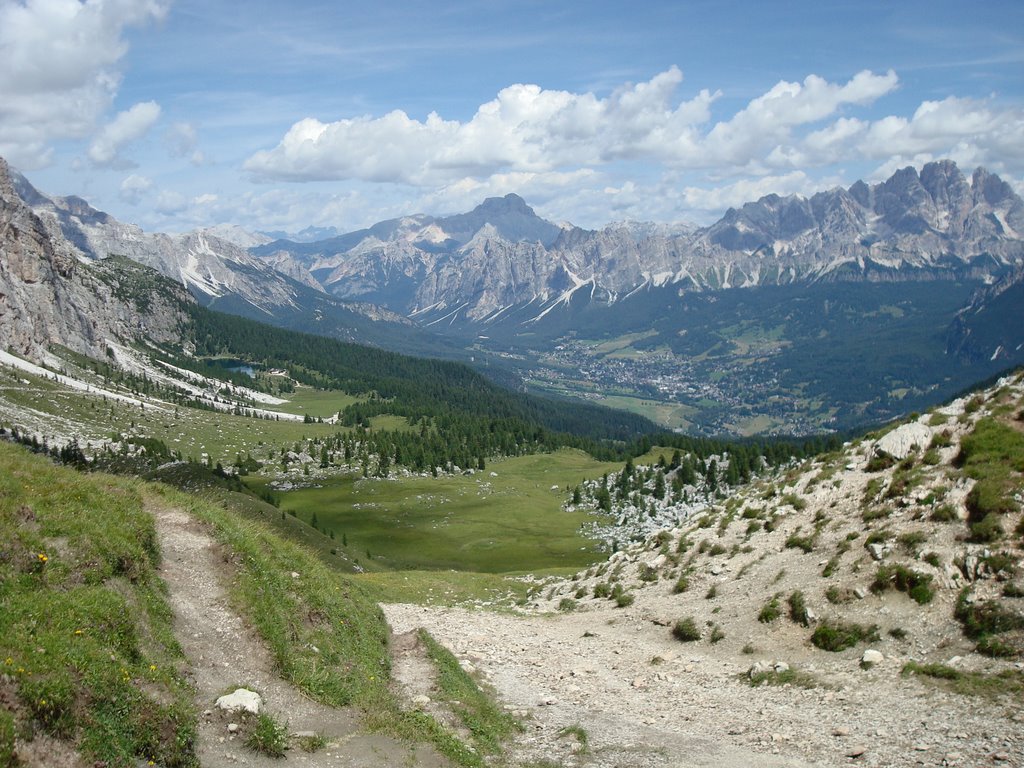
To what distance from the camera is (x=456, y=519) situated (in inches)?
5113

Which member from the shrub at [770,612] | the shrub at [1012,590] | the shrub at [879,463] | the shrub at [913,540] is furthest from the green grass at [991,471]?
the shrub at [770,612]

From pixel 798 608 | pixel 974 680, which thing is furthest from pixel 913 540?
pixel 974 680

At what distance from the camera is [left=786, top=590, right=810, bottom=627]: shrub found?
1024 inches

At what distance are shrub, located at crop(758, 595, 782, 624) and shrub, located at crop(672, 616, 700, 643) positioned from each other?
2746 millimetres

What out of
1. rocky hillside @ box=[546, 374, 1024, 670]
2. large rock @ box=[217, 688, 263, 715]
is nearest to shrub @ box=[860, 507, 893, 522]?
rocky hillside @ box=[546, 374, 1024, 670]

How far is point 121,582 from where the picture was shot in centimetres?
1761

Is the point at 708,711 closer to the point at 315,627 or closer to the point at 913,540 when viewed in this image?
the point at 913,540

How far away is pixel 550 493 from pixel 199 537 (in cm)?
13941

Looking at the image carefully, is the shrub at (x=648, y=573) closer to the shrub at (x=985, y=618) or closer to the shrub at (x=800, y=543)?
the shrub at (x=800, y=543)

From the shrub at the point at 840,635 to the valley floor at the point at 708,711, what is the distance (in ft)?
1.60

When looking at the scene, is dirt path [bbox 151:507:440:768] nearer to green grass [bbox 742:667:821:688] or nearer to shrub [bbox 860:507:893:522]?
green grass [bbox 742:667:821:688]

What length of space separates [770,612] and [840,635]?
340cm

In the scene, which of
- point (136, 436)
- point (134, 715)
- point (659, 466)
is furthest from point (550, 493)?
point (134, 715)

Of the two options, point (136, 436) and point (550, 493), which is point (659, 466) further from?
point (136, 436)
